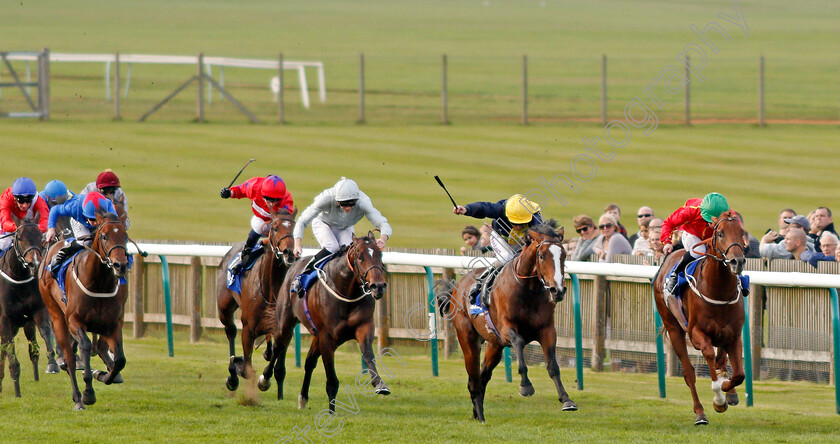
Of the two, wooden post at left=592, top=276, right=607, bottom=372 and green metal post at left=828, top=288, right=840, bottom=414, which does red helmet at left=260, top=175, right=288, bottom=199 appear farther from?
green metal post at left=828, top=288, right=840, bottom=414

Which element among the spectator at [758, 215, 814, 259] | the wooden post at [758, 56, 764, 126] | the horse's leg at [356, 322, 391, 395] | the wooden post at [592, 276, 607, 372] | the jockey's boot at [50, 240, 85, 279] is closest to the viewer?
the horse's leg at [356, 322, 391, 395]

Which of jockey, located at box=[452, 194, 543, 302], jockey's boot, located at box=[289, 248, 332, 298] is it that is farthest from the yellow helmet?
jockey's boot, located at box=[289, 248, 332, 298]

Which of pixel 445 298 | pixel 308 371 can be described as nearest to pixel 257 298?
pixel 308 371

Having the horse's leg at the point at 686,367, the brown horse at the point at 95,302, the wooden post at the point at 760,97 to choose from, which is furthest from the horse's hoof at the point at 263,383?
the wooden post at the point at 760,97

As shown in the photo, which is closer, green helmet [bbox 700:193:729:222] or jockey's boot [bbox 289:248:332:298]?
green helmet [bbox 700:193:729:222]

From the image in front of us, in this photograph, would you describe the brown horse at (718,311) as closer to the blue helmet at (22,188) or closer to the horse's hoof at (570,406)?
the horse's hoof at (570,406)

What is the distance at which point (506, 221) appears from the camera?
30.7ft

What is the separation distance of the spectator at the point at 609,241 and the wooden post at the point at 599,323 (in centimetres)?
49

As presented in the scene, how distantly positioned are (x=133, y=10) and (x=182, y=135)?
40817mm

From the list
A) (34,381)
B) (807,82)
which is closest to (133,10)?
(807,82)

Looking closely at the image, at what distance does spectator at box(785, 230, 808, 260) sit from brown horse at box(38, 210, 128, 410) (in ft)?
18.3

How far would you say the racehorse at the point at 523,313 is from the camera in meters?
8.33

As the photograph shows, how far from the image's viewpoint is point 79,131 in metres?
24.1

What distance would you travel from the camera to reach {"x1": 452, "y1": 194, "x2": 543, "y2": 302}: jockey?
9156mm
